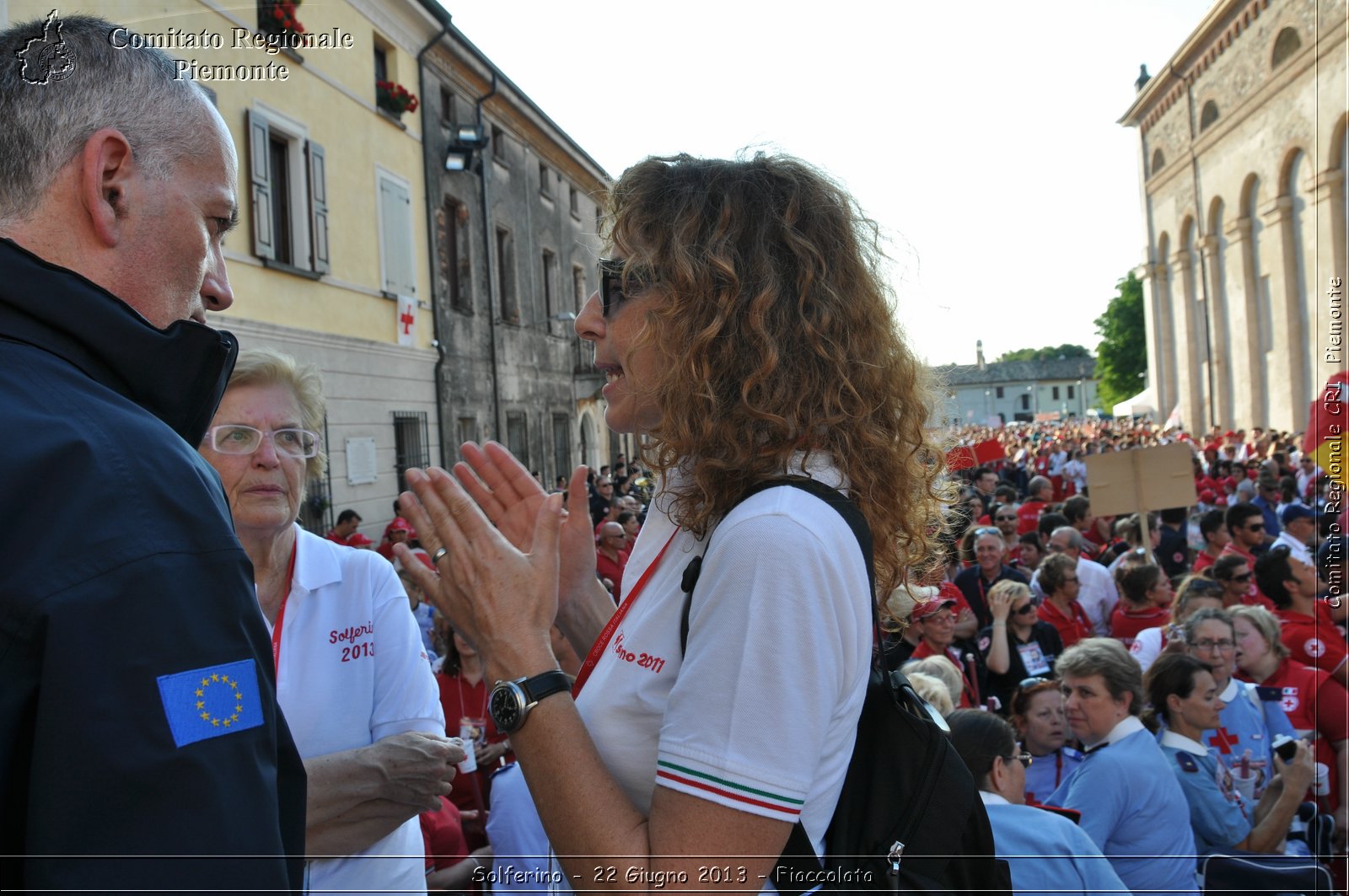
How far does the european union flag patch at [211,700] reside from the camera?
0.96 m

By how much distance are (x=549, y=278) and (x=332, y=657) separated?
25.4m

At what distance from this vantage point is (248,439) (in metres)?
2.54

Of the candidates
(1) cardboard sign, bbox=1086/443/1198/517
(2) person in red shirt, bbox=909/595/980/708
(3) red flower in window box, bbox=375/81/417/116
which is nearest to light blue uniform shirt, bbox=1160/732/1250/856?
(2) person in red shirt, bbox=909/595/980/708

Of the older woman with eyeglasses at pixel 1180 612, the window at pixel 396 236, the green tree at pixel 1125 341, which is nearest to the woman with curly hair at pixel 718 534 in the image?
the older woman with eyeglasses at pixel 1180 612

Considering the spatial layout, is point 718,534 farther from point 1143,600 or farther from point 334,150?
point 334,150

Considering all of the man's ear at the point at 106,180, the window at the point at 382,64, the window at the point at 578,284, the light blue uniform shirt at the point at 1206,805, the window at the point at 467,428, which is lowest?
the light blue uniform shirt at the point at 1206,805

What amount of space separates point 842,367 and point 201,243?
3.36 ft

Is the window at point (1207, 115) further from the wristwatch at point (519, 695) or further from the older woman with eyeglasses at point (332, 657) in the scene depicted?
the wristwatch at point (519, 695)

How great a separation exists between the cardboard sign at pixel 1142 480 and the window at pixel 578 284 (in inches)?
872

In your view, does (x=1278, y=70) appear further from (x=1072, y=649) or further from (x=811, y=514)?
(x=811, y=514)

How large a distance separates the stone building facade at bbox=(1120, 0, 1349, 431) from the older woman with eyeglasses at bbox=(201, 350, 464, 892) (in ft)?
60.8

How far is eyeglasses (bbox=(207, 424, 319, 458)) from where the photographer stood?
2.51 metres

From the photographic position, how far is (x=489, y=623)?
5.10 feet

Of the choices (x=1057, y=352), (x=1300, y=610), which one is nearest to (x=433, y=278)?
(x=1300, y=610)
